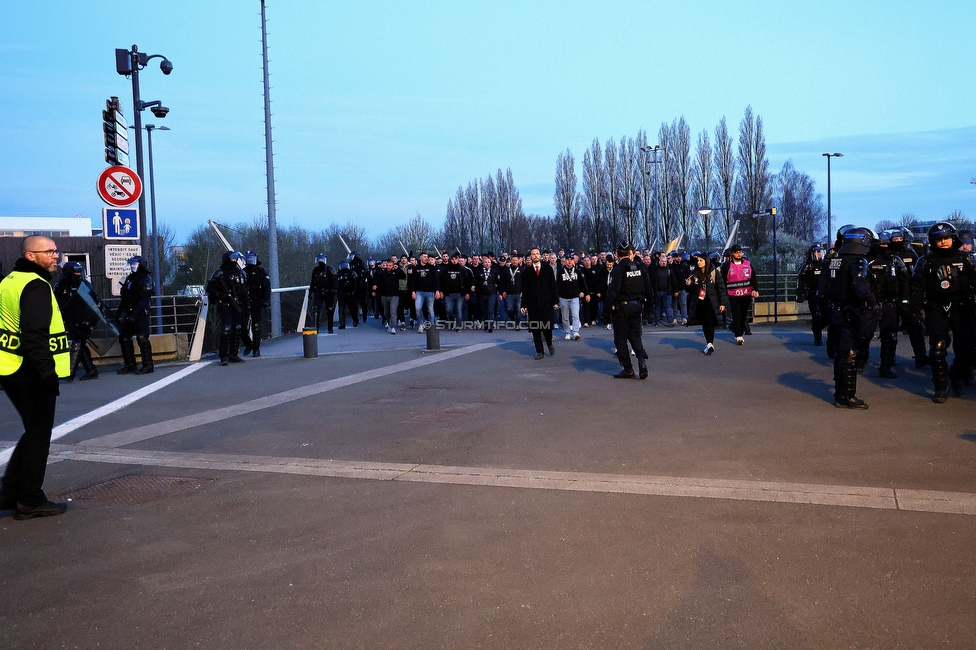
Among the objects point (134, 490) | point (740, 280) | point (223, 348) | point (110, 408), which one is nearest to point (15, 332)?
point (134, 490)

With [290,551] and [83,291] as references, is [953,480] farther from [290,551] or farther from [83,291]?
[83,291]

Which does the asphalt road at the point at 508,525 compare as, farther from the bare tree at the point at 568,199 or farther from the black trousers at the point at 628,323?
the bare tree at the point at 568,199

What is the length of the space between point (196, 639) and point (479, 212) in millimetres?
63630

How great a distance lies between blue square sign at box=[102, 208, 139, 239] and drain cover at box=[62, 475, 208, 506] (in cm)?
838

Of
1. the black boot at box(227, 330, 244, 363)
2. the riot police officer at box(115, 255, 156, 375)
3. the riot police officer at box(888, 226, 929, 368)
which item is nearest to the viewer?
the riot police officer at box(888, 226, 929, 368)

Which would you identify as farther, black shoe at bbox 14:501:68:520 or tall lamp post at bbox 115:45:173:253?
tall lamp post at bbox 115:45:173:253

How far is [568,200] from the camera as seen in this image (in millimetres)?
60938

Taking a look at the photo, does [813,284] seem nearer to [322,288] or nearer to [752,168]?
[322,288]

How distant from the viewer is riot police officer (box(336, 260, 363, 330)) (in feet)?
77.0

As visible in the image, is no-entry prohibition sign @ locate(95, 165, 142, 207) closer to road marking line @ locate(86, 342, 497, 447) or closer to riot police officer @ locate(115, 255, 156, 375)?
riot police officer @ locate(115, 255, 156, 375)

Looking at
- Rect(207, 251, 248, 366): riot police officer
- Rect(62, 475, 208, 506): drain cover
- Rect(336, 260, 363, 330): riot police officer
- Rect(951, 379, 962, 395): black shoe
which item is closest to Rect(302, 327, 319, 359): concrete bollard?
Rect(207, 251, 248, 366): riot police officer

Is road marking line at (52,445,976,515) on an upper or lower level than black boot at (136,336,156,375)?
lower

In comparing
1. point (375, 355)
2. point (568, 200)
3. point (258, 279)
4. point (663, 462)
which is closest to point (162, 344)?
point (258, 279)

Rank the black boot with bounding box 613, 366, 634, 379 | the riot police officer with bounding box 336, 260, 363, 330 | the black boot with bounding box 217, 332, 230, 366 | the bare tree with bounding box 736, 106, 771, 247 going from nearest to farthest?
1. the black boot with bounding box 613, 366, 634, 379
2. the black boot with bounding box 217, 332, 230, 366
3. the riot police officer with bounding box 336, 260, 363, 330
4. the bare tree with bounding box 736, 106, 771, 247
